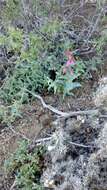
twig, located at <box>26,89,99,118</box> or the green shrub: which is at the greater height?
twig, located at <box>26,89,99,118</box>

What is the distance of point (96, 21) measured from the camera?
328 centimetres

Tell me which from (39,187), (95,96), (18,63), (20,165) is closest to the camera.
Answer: (39,187)

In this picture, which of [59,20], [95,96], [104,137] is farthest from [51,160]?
[59,20]

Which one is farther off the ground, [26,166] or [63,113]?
[63,113]

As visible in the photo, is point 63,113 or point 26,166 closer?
point 26,166

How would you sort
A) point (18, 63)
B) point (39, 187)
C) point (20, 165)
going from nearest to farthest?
point (39, 187) < point (20, 165) < point (18, 63)

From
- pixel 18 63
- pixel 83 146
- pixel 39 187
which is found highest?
pixel 18 63

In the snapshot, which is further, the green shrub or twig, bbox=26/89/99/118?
twig, bbox=26/89/99/118

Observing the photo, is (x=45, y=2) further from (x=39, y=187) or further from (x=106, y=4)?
(x=39, y=187)

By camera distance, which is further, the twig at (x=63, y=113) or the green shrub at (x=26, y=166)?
the twig at (x=63, y=113)

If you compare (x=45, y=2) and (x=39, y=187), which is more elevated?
(x=45, y=2)

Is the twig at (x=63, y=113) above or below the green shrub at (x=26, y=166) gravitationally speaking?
above

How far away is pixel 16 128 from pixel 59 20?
2.84 ft

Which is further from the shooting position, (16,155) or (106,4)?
(106,4)
